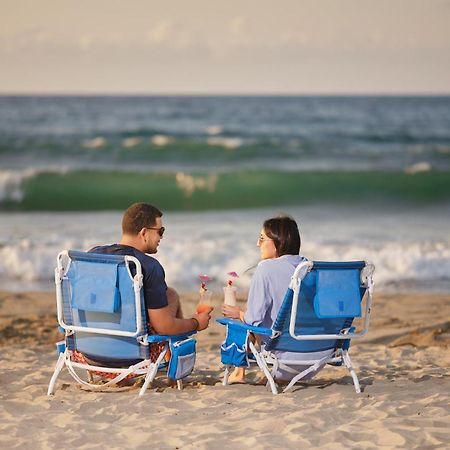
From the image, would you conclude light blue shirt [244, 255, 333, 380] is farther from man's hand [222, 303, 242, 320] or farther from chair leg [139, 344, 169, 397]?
chair leg [139, 344, 169, 397]

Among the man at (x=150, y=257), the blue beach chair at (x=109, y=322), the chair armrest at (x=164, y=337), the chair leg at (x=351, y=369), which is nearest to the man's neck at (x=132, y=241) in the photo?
the man at (x=150, y=257)

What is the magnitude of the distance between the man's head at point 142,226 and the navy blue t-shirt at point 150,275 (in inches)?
2.2

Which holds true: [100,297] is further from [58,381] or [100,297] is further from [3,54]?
[3,54]

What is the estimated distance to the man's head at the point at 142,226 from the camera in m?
4.95

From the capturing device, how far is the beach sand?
4.21 meters

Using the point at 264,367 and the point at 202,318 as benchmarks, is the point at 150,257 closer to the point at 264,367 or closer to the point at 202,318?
the point at 202,318

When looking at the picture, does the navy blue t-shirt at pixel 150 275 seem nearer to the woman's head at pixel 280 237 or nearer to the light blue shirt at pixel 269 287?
the light blue shirt at pixel 269 287

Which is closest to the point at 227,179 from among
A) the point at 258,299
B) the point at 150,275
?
the point at 258,299

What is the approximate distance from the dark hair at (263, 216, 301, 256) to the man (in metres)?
0.55

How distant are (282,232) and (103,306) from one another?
3.16 feet

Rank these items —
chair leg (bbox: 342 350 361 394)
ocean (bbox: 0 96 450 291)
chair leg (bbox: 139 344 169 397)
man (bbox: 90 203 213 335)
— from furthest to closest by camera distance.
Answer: ocean (bbox: 0 96 450 291)
chair leg (bbox: 342 350 361 394)
chair leg (bbox: 139 344 169 397)
man (bbox: 90 203 213 335)

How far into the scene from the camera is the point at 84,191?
19500mm

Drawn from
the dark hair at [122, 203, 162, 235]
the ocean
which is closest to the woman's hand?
the dark hair at [122, 203, 162, 235]

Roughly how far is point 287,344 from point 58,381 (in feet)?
4.48
